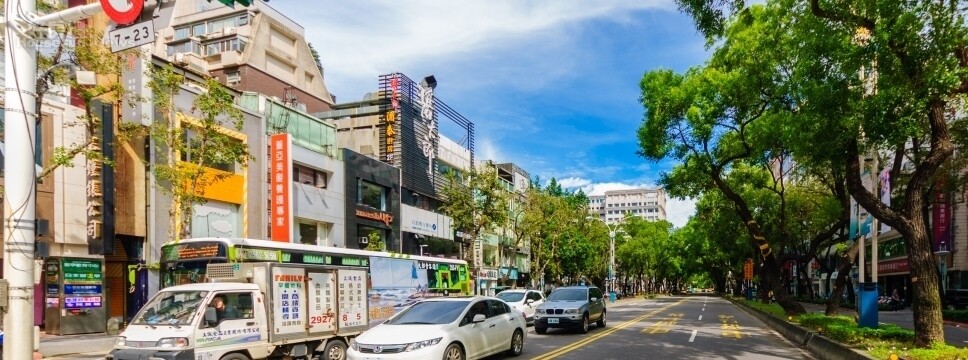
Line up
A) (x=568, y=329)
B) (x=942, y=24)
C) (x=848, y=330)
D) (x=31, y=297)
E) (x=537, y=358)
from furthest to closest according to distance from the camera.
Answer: (x=568, y=329), (x=848, y=330), (x=537, y=358), (x=942, y=24), (x=31, y=297)

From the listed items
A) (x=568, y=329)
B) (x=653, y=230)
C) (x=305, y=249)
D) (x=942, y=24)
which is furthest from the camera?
(x=653, y=230)

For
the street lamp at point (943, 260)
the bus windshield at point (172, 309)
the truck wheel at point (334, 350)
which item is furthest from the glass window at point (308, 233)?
the street lamp at point (943, 260)

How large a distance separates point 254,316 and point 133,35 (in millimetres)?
5442

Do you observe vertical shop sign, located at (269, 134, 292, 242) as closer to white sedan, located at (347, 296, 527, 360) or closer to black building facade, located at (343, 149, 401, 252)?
black building facade, located at (343, 149, 401, 252)

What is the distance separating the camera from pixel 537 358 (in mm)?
13625

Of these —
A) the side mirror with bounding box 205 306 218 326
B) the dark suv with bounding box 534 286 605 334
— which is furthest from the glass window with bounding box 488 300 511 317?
the dark suv with bounding box 534 286 605 334

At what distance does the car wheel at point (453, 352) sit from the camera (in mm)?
11031

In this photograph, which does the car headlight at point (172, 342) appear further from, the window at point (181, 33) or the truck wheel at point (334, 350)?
the window at point (181, 33)

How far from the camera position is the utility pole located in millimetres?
7305

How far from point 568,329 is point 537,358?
7.07 m

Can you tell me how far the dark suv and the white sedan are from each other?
5.24 m

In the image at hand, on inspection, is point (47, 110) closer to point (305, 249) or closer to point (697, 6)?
point (305, 249)

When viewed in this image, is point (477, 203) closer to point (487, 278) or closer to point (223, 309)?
point (487, 278)

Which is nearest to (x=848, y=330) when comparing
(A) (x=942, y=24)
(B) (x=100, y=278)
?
(A) (x=942, y=24)
